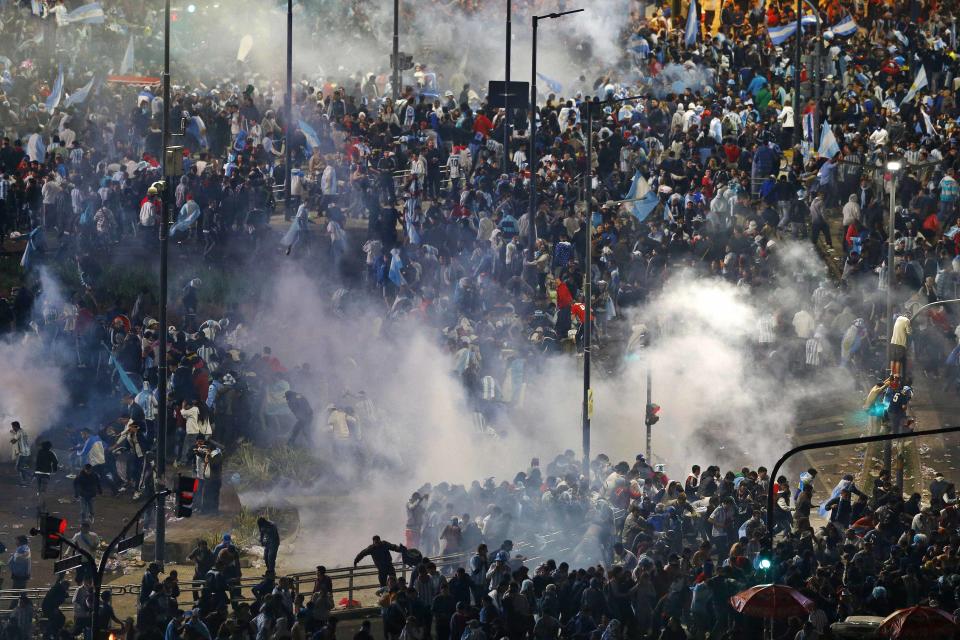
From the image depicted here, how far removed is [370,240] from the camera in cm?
3822

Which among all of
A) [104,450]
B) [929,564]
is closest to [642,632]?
[929,564]

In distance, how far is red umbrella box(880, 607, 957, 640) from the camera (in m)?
20.3

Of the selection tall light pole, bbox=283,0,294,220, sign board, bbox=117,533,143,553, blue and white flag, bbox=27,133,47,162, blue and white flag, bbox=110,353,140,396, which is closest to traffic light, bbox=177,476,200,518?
sign board, bbox=117,533,143,553

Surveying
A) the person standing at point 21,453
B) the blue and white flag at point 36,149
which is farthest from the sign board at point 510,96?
the person standing at point 21,453

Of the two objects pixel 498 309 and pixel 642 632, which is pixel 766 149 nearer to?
pixel 498 309

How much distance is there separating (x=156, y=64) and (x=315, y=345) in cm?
1724

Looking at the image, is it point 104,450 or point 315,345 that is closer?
point 104,450

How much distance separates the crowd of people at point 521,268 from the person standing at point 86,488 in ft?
1.97

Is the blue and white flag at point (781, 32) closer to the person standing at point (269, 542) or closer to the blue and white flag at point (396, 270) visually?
the blue and white flag at point (396, 270)

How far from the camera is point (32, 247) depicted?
3703 cm

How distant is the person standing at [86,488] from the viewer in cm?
2856

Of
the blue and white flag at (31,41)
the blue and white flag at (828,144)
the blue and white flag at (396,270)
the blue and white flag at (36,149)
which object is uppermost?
the blue and white flag at (31,41)

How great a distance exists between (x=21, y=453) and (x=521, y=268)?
10469mm

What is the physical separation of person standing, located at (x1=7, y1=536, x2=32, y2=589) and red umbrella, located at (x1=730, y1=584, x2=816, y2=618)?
9709 millimetres
